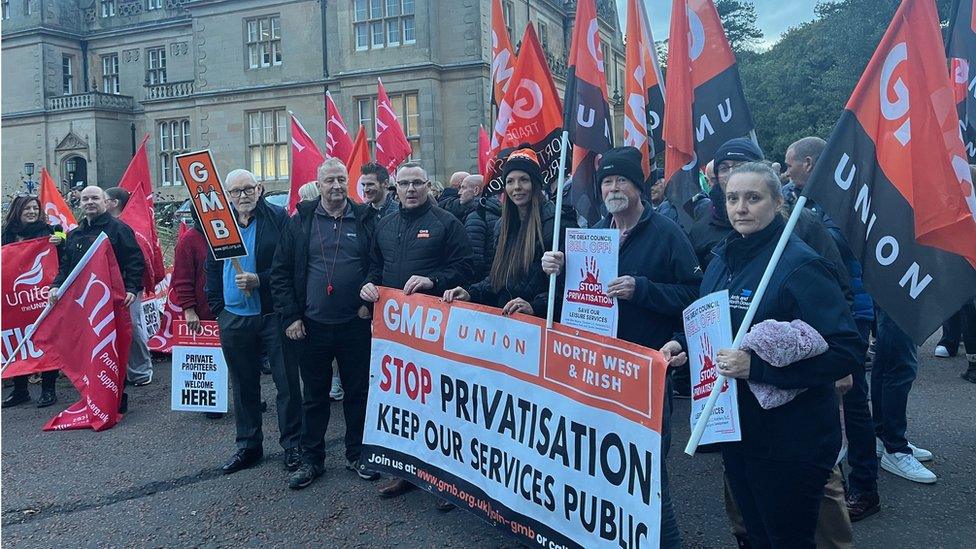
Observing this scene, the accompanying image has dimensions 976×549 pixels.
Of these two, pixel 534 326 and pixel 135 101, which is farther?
pixel 135 101

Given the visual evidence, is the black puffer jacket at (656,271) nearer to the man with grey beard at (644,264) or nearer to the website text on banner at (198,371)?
the man with grey beard at (644,264)

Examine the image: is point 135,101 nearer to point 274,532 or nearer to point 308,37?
point 308,37

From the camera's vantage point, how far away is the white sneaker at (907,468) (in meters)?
4.51

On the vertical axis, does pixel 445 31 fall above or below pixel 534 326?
above

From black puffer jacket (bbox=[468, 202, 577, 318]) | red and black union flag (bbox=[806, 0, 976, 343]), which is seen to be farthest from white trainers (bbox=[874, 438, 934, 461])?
black puffer jacket (bbox=[468, 202, 577, 318])

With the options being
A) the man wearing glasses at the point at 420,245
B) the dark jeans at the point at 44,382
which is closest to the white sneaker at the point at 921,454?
the man wearing glasses at the point at 420,245

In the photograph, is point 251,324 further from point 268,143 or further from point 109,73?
point 109,73

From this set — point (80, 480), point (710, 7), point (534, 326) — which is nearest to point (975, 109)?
point (710, 7)

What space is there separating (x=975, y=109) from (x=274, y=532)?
230 inches

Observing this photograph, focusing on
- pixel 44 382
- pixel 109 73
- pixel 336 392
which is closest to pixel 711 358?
pixel 336 392

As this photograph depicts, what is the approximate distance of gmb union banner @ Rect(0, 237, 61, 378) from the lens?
745 cm

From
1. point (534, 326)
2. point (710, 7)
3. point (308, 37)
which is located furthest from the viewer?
point (308, 37)

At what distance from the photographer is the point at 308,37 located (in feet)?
91.5

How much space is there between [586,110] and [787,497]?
9.49 ft
